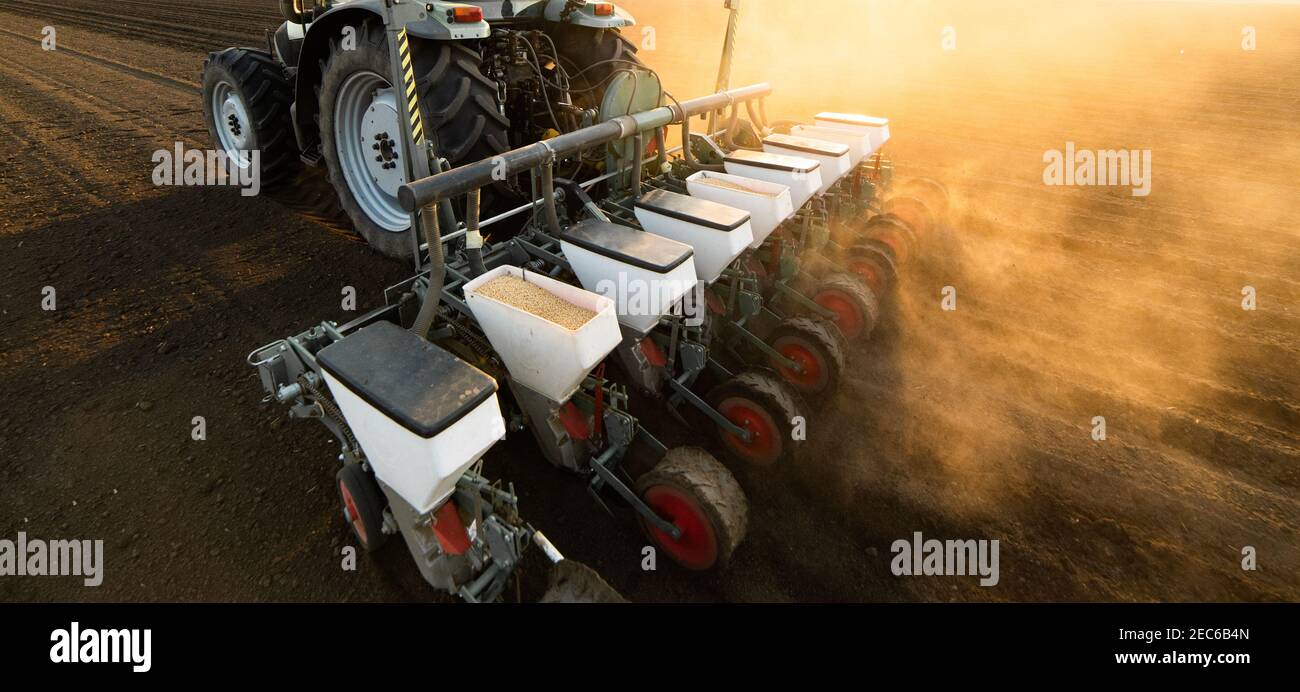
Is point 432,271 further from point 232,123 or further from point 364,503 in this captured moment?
point 232,123

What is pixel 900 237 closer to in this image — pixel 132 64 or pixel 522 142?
pixel 522 142

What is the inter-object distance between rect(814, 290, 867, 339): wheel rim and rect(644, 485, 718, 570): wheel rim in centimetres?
208

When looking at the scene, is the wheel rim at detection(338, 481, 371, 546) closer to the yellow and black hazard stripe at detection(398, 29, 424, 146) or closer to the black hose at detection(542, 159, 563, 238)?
the black hose at detection(542, 159, 563, 238)

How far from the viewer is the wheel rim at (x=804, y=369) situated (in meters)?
3.55

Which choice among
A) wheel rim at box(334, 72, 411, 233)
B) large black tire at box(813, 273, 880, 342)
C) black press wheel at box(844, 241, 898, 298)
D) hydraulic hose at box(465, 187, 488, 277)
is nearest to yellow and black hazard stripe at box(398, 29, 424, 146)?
hydraulic hose at box(465, 187, 488, 277)

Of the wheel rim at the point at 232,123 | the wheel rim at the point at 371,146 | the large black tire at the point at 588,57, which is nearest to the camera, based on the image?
the wheel rim at the point at 371,146

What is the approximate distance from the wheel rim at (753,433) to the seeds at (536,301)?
1119 mm

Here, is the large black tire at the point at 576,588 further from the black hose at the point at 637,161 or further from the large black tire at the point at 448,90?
the large black tire at the point at 448,90

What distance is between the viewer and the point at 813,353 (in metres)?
3.54

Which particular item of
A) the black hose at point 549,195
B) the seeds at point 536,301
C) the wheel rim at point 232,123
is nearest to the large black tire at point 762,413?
the seeds at point 536,301

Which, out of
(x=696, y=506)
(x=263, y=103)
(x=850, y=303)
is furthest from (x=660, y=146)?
(x=263, y=103)

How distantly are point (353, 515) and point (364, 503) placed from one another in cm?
18

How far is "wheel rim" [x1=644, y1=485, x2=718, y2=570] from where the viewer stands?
253 centimetres
